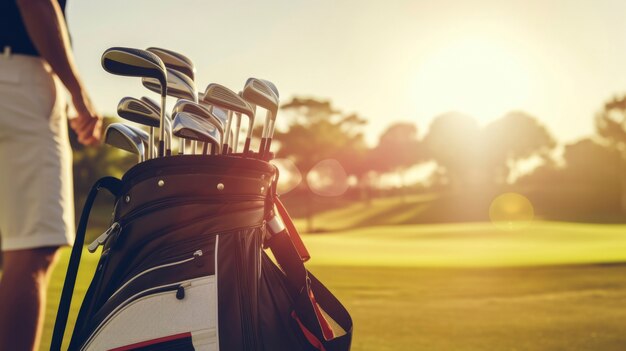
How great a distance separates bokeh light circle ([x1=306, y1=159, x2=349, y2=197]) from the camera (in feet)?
163

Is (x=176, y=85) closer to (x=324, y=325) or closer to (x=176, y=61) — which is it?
(x=176, y=61)

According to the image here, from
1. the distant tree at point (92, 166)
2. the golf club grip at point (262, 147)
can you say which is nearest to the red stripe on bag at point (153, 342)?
the golf club grip at point (262, 147)

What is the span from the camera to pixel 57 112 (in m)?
2.11

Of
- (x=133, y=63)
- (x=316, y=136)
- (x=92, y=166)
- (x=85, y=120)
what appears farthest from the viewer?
(x=316, y=136)

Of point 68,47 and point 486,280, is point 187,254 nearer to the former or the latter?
point 68,47

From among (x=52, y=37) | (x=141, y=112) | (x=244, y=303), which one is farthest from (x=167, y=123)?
(x=244, y=303)

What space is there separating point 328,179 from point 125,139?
166 feet

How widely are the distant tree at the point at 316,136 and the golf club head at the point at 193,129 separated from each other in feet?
143

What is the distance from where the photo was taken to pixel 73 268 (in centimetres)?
197

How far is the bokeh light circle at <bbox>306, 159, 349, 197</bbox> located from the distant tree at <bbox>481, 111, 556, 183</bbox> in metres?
18.0

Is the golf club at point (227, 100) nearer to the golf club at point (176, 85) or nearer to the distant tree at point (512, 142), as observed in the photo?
the golf club at point (176, 85)

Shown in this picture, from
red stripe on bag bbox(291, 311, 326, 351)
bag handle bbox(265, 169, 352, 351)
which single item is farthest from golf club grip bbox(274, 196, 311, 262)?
red stripe on bag bbox(291, 311, 326, 351)

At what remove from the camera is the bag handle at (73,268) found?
1.92m

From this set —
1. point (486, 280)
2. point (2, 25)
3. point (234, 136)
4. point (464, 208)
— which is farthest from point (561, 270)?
point (464, 208)
